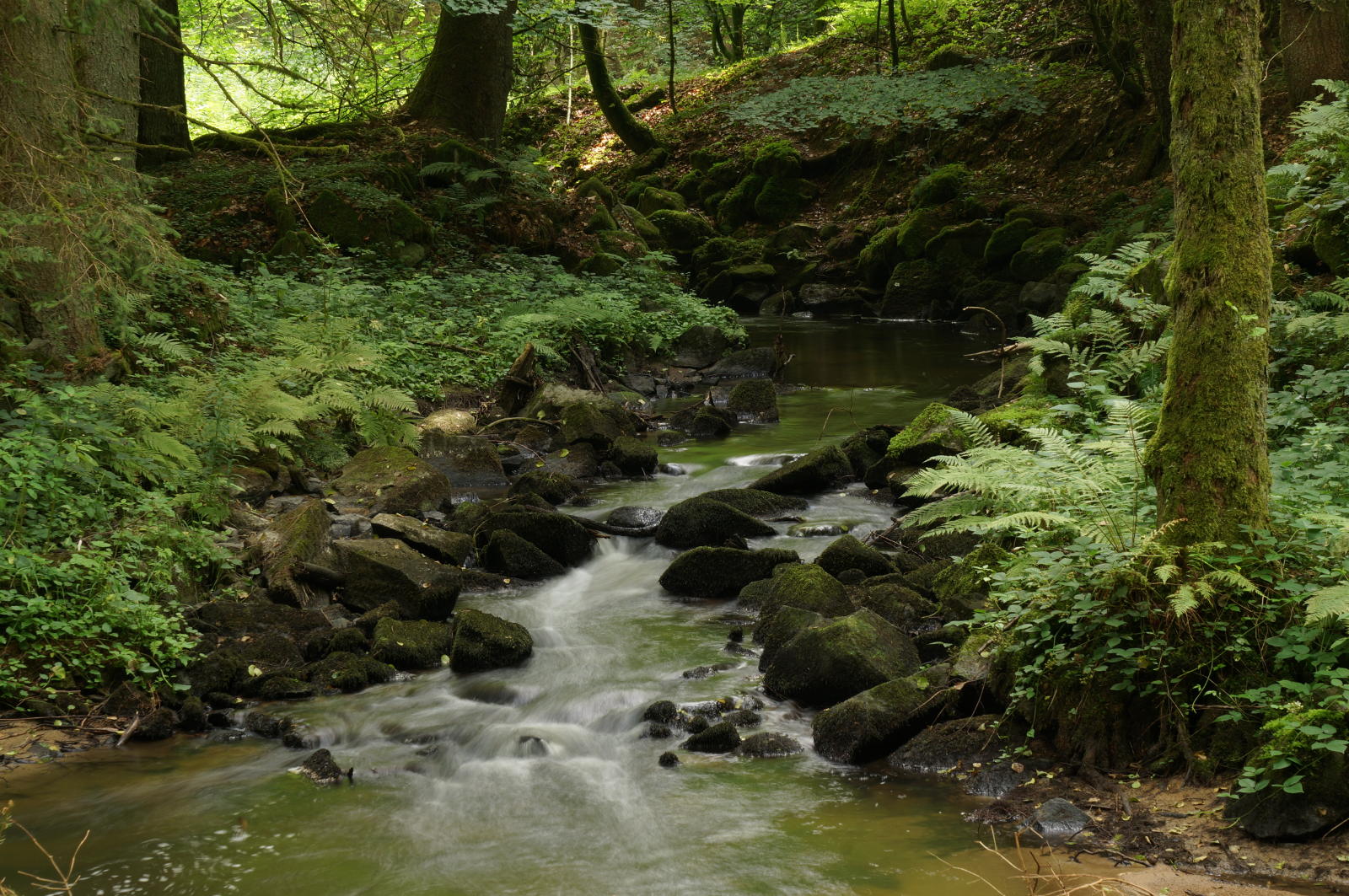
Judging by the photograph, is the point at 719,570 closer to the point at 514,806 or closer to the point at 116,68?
the point at 514,806

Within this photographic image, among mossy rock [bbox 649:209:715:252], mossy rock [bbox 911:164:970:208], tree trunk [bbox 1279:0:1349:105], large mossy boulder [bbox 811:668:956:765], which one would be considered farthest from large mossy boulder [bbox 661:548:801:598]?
mossy rock [bbox 649:209:715:252]

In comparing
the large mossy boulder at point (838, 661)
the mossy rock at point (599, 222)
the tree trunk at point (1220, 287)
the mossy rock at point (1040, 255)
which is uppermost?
the mossy rock at point (599, 222)

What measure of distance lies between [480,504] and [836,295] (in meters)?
15.4

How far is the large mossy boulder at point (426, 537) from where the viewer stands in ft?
26.3

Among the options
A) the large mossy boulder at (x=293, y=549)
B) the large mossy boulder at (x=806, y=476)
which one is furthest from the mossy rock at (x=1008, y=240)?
the large mossy boulder at (x=293, y=549)

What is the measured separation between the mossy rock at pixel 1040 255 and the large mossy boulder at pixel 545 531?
1373 cm

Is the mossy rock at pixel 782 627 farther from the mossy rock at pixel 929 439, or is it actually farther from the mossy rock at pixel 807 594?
the mossy rock at pixel 929 439

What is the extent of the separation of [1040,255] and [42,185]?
55.8ft

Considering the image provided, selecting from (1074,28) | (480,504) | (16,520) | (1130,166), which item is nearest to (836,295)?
(1130,166)

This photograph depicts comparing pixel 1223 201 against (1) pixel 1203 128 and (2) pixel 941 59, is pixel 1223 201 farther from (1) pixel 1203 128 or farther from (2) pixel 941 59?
(2) pixel 941 59

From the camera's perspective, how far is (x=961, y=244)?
2133 centimetres

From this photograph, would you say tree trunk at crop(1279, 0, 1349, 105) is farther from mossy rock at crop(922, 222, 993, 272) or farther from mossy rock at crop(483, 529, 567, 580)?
mossy rock at crop(483, 529, 567, 580)

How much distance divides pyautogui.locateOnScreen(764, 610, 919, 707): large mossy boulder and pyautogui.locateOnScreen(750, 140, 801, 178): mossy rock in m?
21.9

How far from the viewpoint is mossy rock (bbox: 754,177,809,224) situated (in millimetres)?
25969
